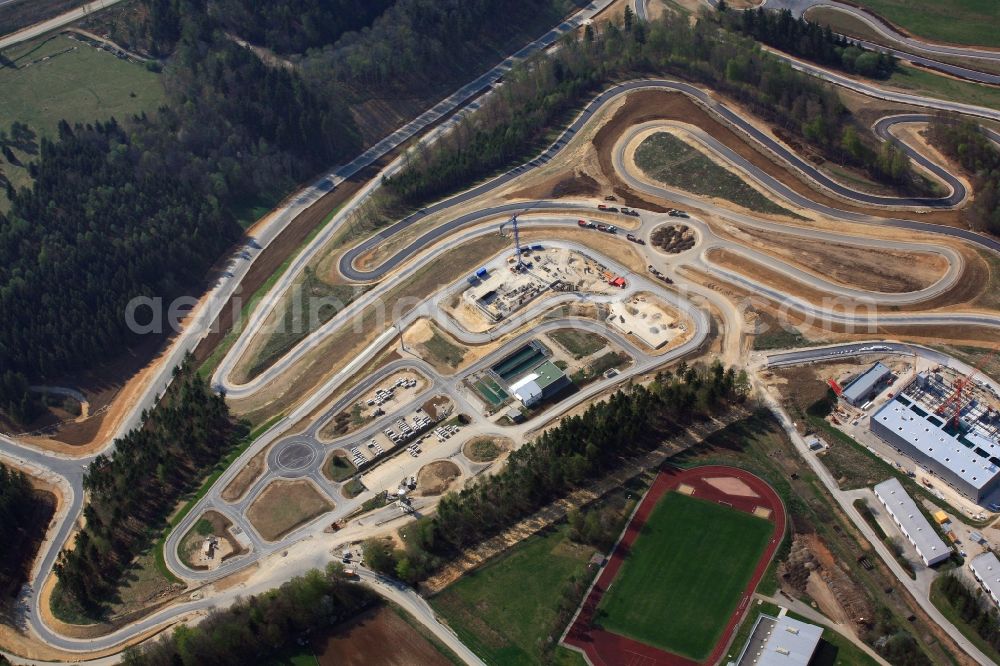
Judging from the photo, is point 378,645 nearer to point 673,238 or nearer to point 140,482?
point 140,482

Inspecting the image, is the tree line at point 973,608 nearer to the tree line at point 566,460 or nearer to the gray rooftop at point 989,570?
the gray rooftop at point 989,570

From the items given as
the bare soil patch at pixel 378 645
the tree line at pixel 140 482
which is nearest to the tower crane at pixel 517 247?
the tree line at pixel 140 482

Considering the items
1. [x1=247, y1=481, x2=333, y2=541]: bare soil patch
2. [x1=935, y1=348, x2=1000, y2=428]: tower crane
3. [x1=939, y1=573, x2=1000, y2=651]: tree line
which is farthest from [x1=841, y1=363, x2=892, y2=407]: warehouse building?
[x1=247, y1=481, x2=333, y2=541]: bare soil patch

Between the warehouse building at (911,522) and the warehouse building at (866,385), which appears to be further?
the warehouse building at (866,385)

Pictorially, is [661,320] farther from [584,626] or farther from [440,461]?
[584,626]

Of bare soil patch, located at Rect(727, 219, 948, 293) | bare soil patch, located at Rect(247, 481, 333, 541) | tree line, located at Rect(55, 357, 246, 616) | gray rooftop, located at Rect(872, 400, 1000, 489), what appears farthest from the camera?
bare soil patch, located at Rect(727, 219, 948, 293)

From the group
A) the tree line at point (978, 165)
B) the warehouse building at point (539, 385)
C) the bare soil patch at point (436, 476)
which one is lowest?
the bare soil patch at point (436, 476)

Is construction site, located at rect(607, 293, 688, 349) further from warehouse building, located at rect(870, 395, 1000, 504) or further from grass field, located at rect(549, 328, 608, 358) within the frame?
warehouse building, located at rect(870, 395, 1000, 504)
